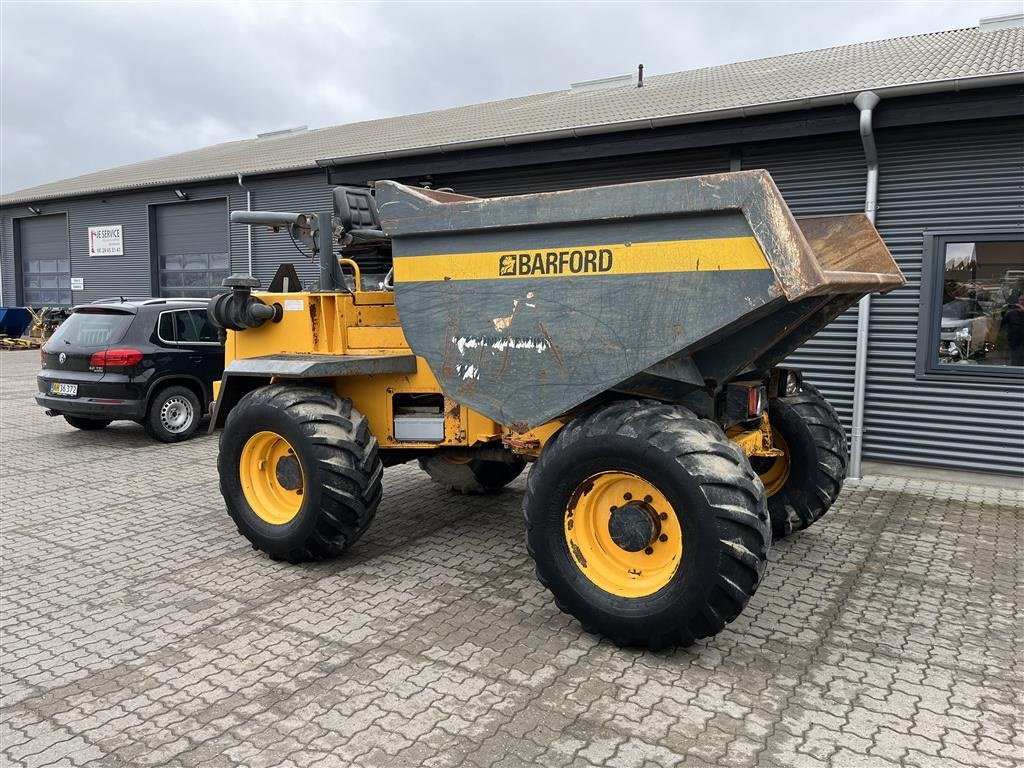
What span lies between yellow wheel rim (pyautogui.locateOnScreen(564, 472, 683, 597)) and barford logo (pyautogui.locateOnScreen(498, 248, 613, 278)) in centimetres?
102

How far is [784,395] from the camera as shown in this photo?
17.2ft

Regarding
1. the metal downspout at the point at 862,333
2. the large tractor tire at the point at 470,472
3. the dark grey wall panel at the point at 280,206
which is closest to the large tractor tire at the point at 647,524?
the large tractor tire at the point at 470,472

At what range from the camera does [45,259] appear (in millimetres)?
21719

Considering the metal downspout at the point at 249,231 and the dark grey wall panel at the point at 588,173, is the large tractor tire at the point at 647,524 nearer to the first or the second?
the dark grey wall panel at the point at 588,173

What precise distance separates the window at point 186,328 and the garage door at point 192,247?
7203mm

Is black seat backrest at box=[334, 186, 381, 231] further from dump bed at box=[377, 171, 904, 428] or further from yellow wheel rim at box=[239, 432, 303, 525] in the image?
yellow wheel rim at box=[239, 432, 303, 525]

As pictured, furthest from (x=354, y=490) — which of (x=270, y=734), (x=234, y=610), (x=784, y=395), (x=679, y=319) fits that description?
(x=784, y=395)

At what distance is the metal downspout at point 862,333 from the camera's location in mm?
7156

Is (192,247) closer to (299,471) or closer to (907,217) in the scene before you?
(299,471)

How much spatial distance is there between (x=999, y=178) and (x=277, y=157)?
13.1 m

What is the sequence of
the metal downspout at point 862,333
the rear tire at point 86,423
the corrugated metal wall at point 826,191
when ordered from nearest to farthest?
the metal downspout at point 862,333 → the corrugated metal wall at point 826,191 → the rear tire at point 86,423

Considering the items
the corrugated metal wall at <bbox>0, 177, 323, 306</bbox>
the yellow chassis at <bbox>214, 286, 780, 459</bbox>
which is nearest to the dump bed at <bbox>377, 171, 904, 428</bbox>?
the yellow chassis at <bbox>214, 286, 780, 459</bbox>

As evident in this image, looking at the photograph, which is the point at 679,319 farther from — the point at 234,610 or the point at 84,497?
the point at 84,497

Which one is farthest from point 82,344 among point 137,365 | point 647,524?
point 647,524
